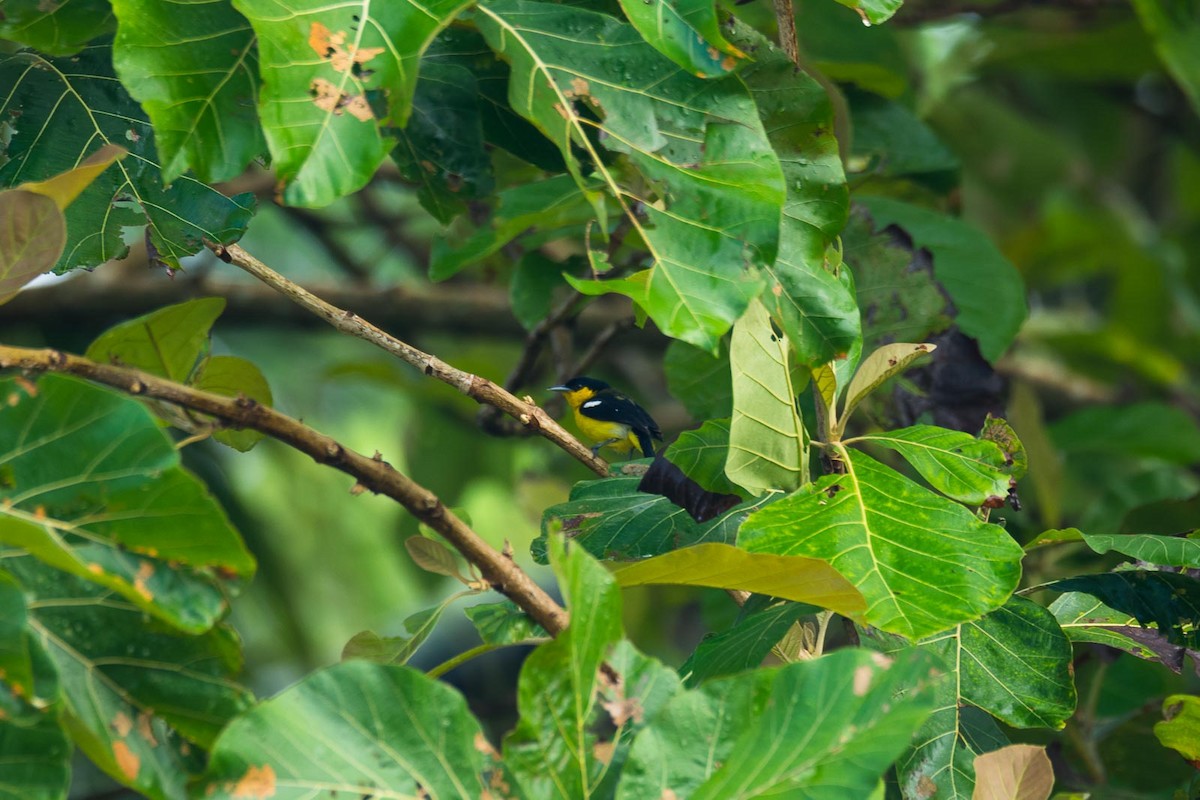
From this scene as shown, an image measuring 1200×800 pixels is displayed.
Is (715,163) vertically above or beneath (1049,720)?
above

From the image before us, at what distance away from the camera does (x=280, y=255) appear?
6.00 meters

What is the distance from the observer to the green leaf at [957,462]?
39.0 inches

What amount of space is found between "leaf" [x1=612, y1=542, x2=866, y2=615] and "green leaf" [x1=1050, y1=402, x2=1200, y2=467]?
1966mm

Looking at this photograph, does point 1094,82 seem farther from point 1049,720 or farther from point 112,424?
point 112,424

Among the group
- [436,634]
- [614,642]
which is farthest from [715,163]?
[436,634]

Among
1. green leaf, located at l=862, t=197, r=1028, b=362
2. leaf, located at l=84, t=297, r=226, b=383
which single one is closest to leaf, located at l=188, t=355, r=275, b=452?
leaf, located at l=84, t=297, r=226, b=383

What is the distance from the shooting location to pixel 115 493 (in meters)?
0.73

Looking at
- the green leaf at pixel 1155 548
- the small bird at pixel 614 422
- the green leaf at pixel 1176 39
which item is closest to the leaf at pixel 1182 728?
the green leaf at pixel 1155 548

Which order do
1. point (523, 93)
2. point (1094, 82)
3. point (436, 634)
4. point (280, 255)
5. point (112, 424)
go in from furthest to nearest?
point (280, 255) < point (1094, 82) < point (436, 634) < point (523, 93) < point (112, 424)

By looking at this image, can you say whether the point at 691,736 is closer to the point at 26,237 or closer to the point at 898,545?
the point at 898,545

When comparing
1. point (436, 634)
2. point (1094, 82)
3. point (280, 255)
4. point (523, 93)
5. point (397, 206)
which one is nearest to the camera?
point (523, 93)

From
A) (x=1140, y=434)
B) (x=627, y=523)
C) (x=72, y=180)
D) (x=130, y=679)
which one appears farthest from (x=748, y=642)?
(x=1140, y=434)

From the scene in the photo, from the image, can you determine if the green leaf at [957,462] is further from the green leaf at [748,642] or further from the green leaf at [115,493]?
the green leaf at [115,493]

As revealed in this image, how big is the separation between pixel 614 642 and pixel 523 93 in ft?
1.56
